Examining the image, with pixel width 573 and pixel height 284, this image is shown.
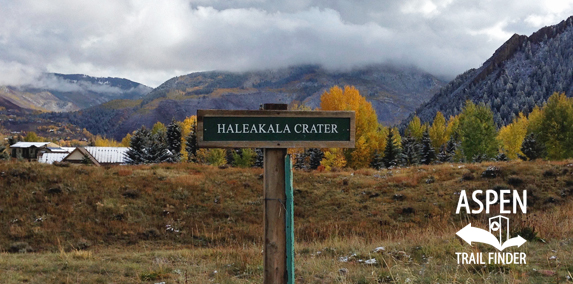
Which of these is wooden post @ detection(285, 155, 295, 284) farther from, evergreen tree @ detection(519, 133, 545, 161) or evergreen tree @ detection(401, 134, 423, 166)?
evergreen tree @ detection(401, 134, 423, 166)

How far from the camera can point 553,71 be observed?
6604 inches

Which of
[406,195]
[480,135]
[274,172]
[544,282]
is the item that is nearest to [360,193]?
[406,195]

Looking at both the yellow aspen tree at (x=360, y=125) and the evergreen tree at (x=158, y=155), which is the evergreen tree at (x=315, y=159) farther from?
the evergreen tree at (x=158, y=155)

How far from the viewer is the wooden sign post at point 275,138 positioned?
12.4ft

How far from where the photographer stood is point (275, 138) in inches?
150

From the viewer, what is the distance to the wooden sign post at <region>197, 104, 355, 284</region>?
12.4ft

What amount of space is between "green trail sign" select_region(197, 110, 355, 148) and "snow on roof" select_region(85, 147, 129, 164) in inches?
2518

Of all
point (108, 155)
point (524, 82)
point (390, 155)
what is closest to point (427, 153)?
point (390, 155)

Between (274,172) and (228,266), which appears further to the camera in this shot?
(228,266)

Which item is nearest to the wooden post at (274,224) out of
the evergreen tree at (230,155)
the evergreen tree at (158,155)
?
the evergreen tree at (158,155)

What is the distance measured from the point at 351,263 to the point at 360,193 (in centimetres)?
1172

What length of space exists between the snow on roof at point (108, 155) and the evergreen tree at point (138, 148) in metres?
15.6

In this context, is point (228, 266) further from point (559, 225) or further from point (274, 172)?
point (559, 225)

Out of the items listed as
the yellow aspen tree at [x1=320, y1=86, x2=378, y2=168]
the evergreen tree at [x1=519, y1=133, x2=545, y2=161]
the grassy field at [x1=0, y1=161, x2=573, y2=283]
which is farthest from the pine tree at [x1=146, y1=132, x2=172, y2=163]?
the evergreen tree at [x1=519, y1=133, x2=545, y2=161]
